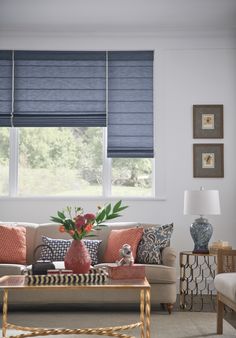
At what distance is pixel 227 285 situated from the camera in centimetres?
422

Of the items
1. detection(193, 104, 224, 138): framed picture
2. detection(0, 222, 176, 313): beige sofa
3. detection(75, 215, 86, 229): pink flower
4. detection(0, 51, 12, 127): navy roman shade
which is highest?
detection(0, 51, 12, 127): navy roman shade

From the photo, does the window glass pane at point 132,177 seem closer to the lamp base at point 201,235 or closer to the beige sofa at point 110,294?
the lamp base at point 201,235

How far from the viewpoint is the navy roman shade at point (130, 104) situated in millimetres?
6910

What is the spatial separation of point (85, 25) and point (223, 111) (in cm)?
189

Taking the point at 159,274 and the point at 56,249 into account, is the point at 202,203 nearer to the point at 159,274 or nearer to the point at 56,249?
the point at 159,274

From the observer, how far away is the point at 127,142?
22.7 ft

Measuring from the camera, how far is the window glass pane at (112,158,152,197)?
7020 mm

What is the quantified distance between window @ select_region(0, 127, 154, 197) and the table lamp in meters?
1.00

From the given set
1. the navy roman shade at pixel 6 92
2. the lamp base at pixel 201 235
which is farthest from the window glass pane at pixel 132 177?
the navy roman shade at pixel 6 92

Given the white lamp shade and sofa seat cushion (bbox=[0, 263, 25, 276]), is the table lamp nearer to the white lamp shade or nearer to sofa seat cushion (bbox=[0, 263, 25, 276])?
the white lamp shade

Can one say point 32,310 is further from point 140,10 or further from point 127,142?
point 140,10

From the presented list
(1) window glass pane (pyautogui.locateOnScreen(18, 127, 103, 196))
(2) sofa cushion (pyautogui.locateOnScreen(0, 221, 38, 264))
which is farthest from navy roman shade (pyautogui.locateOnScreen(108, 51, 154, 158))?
(2) sofa cushion (pyautogui.locateOnScreen(0, 221, 38, 264))

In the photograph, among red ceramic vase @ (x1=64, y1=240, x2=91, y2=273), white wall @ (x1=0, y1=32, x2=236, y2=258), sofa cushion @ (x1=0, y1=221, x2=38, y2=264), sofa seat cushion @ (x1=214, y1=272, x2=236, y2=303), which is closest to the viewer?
sofa seat cushion @ (x1=214, y1=272, x2=236, y2=303)

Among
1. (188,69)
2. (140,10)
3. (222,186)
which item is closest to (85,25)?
(140,10)
